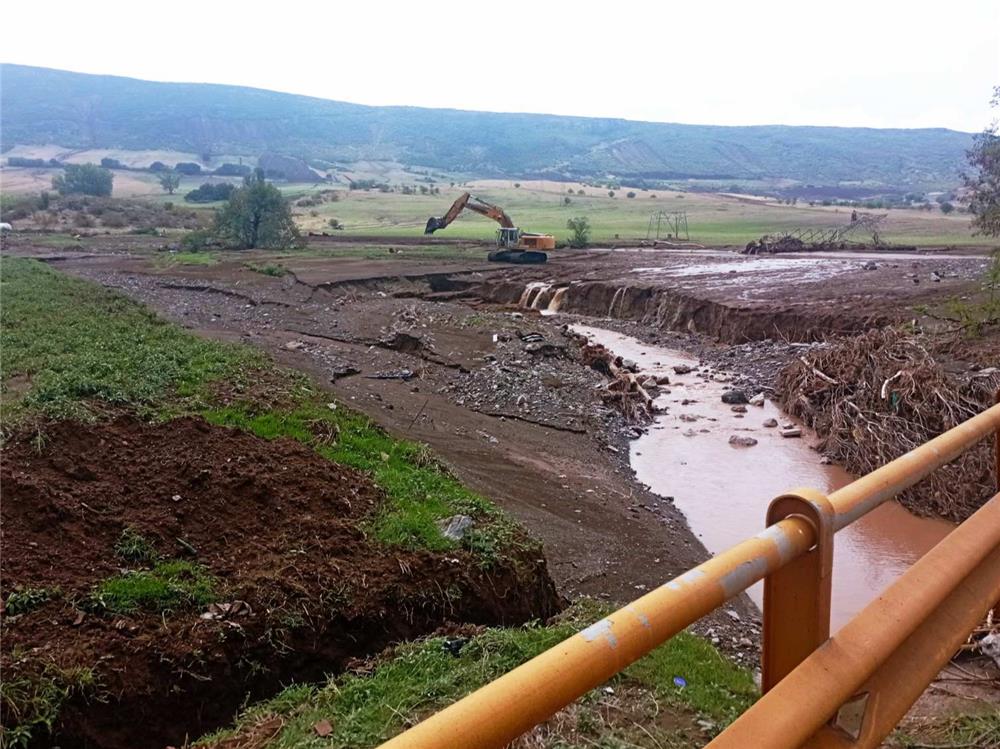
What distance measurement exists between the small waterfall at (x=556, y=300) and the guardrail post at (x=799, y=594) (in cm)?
2700

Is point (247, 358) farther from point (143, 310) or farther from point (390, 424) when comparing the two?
point (143, 310)

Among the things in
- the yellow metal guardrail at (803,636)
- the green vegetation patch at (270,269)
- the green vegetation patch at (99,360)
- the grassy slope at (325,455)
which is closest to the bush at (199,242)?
the green vegetation patch at (270,269)

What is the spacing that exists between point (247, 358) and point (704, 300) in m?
16.5

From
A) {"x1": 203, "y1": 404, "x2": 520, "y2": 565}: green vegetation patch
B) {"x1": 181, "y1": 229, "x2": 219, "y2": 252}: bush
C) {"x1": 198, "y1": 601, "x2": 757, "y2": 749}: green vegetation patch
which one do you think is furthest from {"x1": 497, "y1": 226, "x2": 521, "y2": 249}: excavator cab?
{"x1": 198, "y1": 601, "x2": 757, "y2": 749}: green vegetation patch

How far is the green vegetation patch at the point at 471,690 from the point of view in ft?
13.3

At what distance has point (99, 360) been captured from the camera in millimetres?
10555

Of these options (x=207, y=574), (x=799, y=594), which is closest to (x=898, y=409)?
(x=207, y=574)

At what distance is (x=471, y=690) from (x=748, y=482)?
936 cm

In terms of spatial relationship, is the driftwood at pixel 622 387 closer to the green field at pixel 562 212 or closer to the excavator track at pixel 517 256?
the excavator track at pixel 517 256

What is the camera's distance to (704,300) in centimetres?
2495

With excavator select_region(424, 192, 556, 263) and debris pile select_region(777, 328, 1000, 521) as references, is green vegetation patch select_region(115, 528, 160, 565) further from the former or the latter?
excavator select_region(424, 192, 556, 263)

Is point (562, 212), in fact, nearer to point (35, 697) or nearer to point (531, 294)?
point (531, 294)

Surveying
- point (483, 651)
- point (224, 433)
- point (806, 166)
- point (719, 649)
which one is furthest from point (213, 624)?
point (806, 166)

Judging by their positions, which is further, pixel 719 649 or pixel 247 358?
pixel 247 358
